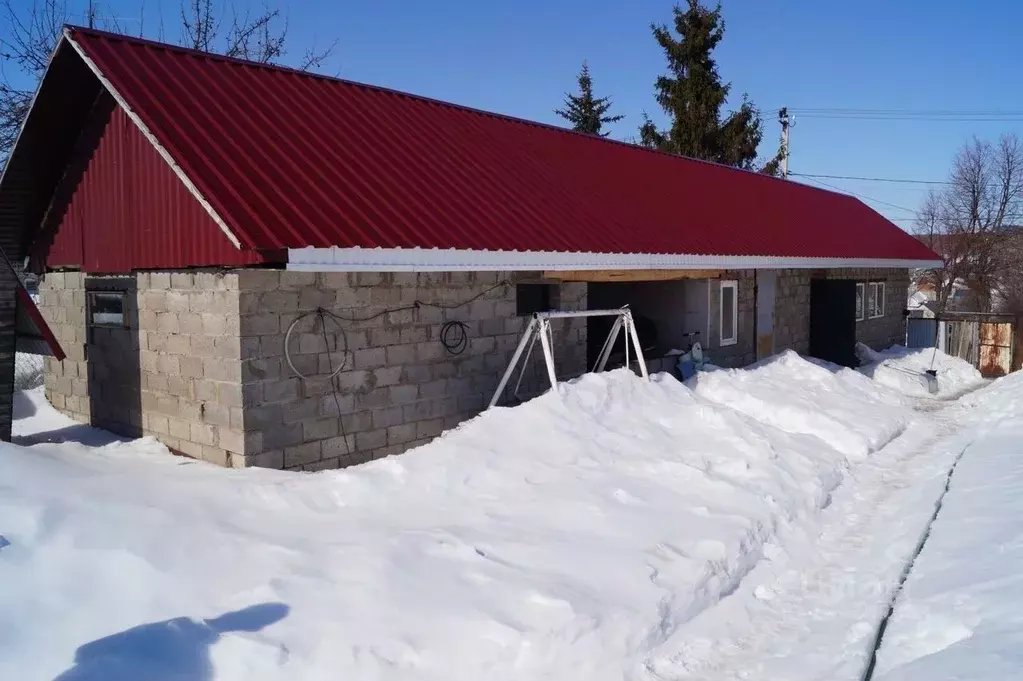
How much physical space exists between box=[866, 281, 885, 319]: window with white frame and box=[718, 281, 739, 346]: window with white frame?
7266mm

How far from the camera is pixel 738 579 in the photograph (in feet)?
18.5

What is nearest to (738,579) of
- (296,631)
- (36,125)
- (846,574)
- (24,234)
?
(846,574)

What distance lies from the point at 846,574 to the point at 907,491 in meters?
2.71

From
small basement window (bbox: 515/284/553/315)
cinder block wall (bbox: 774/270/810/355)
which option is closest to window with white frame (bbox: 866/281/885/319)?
cinder block wall (bbox: 774/270/810/355)

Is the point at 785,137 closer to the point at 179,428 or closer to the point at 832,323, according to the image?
the point at 832,323

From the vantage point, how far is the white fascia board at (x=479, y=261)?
657 centimetres

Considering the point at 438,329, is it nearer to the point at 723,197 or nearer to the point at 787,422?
the point at 787,422

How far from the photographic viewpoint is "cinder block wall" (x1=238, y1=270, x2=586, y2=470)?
662cm

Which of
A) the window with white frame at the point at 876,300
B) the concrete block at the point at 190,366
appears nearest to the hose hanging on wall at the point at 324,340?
the concrete block at the point at 190,366

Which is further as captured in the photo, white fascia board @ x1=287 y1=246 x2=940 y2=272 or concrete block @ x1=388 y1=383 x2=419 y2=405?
concrete block @ x1=388 y1=383 x2=419 y2=405

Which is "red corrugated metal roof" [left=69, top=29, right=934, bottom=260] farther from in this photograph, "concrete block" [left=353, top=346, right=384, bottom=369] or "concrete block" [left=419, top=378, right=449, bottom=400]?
"concrete block" [left=419, top=378, right=449, bottom=400]

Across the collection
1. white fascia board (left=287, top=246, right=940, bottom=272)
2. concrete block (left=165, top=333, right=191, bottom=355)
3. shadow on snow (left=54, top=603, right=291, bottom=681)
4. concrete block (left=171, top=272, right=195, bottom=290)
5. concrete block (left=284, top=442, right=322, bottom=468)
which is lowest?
shadow on snow (left=54, top=603, right=291, bottom=681)

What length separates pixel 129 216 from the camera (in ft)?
25.5

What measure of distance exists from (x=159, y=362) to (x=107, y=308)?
1.44 meters
